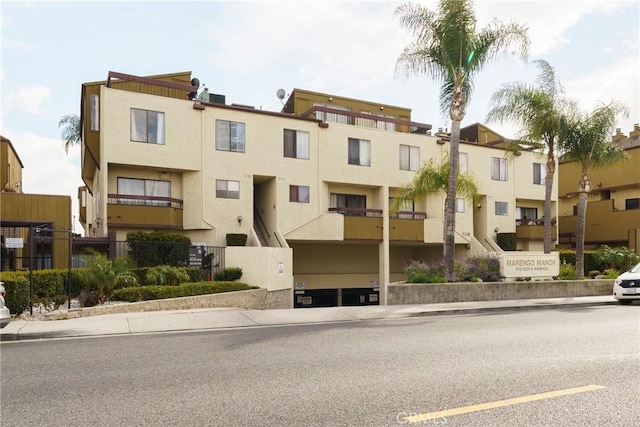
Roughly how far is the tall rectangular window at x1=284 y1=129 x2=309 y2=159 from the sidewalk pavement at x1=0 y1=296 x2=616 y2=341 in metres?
14.4

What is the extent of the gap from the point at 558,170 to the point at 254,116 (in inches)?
1153

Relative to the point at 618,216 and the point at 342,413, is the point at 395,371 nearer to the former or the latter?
the point at 342,413

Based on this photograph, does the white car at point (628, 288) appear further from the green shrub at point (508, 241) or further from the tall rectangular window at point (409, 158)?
the green shrub at point (508, 241)

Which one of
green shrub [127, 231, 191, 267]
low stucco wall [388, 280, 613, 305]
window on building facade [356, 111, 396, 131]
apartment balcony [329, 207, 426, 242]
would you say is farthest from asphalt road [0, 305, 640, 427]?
window on building facade [356, 111, 396, 131]

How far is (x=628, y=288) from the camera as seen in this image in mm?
19422

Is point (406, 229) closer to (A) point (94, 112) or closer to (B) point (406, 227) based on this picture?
(B) point (406, 227)

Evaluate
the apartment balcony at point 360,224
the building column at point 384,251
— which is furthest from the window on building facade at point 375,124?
the apartment balcony at point 360,224

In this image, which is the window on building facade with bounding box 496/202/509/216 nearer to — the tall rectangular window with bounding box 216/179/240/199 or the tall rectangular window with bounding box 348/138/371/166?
the tall rectangular window with bounding box 348/138/371/166

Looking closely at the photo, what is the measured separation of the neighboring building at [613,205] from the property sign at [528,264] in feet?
59.7

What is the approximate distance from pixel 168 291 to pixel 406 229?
17.6 m

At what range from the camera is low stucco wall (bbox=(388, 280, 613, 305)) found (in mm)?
19438

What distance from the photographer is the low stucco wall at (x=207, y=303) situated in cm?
1540

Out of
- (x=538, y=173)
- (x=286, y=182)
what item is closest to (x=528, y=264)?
(x=286, y=182)

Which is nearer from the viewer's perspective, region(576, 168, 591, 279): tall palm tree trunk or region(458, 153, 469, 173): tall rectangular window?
region(576, 168, 591, 279): tall palm tree trunk
